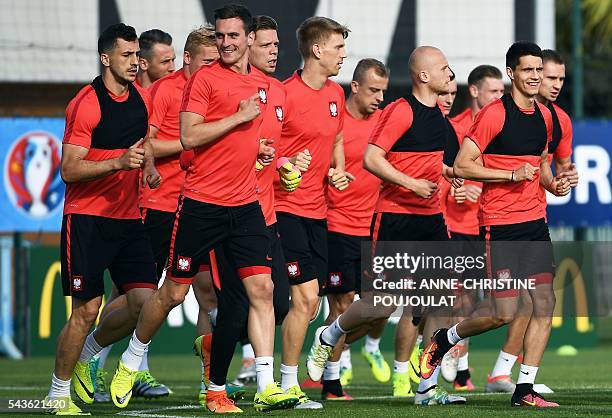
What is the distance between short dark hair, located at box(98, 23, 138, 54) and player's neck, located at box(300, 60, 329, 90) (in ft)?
5.99

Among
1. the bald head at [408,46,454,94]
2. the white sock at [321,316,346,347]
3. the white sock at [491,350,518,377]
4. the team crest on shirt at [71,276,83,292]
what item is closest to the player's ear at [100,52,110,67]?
the team crest on shirt at [71,276,83,292]

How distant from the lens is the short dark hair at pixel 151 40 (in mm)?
13008

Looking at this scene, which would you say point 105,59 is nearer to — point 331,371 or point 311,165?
point 311,165

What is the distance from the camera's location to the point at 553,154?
11844 millimetres

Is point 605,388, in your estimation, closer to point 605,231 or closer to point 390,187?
point 390,187

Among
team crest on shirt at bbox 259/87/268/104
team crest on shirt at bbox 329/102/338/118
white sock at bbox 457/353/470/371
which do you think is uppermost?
team crest on shirt at bbox 329/102/338/118

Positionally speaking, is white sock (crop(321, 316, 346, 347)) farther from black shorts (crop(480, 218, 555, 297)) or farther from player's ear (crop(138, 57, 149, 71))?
player's ear (crop(138, 57, 149, 71))

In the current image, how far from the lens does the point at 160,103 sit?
12172 mm

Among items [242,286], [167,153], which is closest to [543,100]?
[167,153]

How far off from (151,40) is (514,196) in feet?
12.6

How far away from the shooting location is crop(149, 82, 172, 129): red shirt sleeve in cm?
1215

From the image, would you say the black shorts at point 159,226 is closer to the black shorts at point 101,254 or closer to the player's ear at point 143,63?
the black shorts at point 101,254

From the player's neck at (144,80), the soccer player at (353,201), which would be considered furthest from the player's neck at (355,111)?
the player's neck at (144,80)

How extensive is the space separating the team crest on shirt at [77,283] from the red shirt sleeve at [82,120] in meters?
0.95
